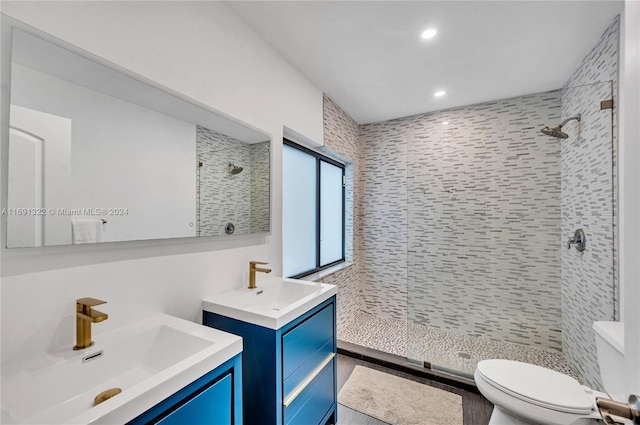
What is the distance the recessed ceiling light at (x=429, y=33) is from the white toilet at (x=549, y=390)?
1882 millimetres

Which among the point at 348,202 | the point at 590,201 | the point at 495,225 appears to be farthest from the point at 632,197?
the point at 348,202

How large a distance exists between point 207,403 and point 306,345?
636 mm

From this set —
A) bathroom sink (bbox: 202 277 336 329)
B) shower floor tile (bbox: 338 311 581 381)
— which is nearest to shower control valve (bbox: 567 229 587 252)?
shower floor tile (bbox: 338 311 581 381)

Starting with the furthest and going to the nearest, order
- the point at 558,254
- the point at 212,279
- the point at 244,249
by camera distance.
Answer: the point at 558,254
the point at 244,249
the point at 212,279

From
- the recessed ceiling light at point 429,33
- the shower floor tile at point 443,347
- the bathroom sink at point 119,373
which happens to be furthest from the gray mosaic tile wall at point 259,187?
the shower floor tile at point 443,347

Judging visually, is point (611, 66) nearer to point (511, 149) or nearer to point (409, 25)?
point (511, 149)

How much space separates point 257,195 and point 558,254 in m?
2.72

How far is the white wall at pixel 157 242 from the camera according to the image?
2.77ft

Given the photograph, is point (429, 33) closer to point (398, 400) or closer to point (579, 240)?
point (579, 240)

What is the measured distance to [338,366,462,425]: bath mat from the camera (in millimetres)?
1773

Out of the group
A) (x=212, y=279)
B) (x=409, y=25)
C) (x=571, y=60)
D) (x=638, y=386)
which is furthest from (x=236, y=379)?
(x=571, y=60)

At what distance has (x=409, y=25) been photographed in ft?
5.62

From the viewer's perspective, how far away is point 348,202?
3.38m

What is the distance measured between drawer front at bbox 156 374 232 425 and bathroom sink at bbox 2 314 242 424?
75 mm
